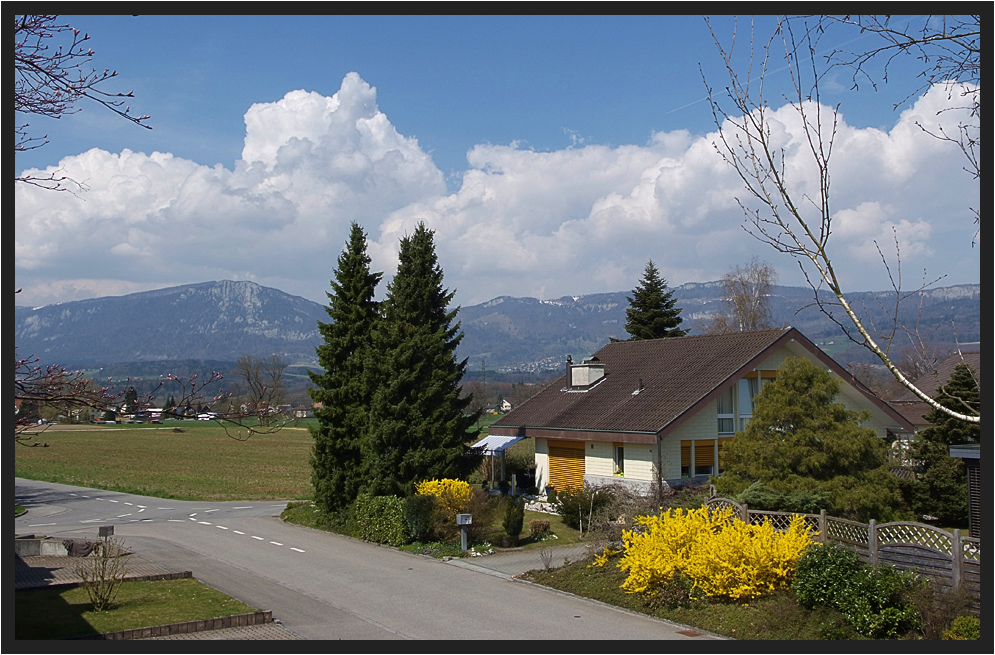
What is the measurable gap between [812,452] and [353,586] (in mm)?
11061

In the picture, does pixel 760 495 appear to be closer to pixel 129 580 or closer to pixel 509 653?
pixel 509 653

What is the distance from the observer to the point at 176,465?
173 feet

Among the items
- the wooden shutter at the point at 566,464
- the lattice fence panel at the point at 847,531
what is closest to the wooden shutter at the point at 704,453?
the wooden shutter at the point at 566,464

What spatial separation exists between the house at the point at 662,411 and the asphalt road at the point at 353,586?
25.5 feet

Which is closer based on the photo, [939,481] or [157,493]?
[939,481]

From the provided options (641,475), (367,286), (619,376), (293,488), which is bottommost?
(293,488)

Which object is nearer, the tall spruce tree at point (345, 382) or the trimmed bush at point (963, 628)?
the trimmed bush at point (963, 628)

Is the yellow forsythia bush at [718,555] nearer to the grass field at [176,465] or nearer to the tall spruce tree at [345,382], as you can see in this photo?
the tall spruce tree at [345,382]

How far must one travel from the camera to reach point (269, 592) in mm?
15414

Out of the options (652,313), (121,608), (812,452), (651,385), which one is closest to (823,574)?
(812,452)

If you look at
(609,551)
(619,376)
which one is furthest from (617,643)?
(619,376)

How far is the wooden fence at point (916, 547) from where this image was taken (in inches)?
421

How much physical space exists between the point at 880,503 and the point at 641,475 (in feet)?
23.9

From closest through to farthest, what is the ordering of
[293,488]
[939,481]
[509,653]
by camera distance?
[509,653], [939,481], [293,488]
